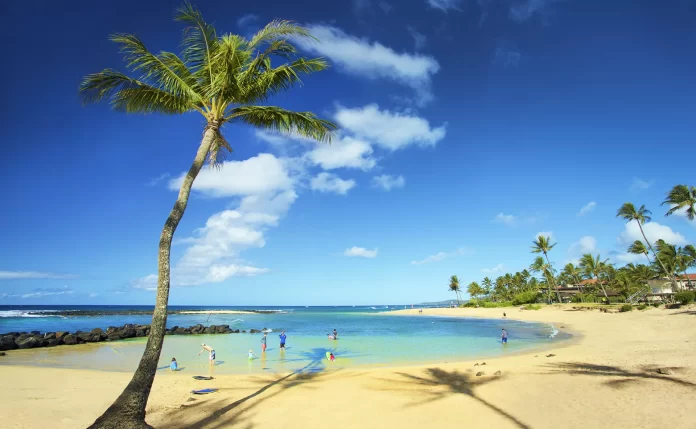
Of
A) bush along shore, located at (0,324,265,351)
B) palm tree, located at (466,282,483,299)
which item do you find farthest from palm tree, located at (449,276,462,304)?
bush along shore, located at (0,324,265,351)

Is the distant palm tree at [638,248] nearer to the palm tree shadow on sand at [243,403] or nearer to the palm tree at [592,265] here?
the palm tree at [592,265]

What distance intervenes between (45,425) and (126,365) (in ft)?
36.5

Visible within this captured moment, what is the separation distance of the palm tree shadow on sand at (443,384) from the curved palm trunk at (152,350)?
665 cm

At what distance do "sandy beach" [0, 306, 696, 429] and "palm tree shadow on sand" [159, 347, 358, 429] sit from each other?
29 millimetres

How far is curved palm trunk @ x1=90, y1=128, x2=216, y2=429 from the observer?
6.52 m

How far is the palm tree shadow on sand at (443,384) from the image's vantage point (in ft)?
32.4

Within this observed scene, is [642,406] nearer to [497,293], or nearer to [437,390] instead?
[437,390]

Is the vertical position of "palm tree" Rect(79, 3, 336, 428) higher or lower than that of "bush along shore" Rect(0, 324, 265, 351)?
higher

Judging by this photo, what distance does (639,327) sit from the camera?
26047 mm

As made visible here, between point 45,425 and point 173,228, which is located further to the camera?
point 45,425

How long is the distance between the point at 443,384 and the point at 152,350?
947cm

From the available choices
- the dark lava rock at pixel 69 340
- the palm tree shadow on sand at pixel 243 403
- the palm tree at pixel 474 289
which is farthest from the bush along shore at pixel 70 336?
the palm tree at pixel 474 289

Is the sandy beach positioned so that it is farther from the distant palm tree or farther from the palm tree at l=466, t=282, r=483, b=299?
the palm tree at l=466, t=282, r=483, b=299

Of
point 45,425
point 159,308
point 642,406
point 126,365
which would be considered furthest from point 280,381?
point 642,406
